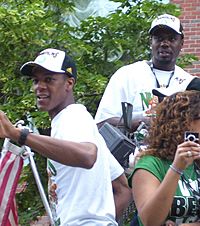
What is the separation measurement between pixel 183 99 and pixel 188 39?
6.78 meters

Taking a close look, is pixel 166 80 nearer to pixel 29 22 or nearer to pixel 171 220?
pixel 29 22

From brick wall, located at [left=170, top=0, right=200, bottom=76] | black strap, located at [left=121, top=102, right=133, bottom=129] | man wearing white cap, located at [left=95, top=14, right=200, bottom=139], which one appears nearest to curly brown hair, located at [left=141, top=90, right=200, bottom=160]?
black strap, located at [left=121, top=102, right=133, bottom=129]

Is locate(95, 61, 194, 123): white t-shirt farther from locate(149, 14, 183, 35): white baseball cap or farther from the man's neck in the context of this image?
locate(149, 14, 183, 35): white baseball cap

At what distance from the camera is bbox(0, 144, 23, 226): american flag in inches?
220

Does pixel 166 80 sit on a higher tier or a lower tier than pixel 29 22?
lower

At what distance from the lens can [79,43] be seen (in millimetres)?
7941

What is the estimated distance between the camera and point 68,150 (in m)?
5.10

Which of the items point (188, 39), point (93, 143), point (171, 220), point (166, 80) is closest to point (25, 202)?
point (166, 80)

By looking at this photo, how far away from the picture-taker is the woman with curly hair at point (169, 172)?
4.55 metres

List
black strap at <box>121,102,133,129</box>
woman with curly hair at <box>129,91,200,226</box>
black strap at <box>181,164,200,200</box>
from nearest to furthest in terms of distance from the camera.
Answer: woman with curly hair at <box>129,91,200,226</box>
black strap at <box>181,164,200,200</box>
black strap at <box>121,102,133,129</box>

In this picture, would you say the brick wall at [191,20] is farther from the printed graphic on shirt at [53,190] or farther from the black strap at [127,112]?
the printed graphic on shirt at [53,190]

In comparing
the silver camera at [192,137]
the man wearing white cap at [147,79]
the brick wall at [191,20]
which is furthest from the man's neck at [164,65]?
the brick wall at [191,20]

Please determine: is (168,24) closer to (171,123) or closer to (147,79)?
(147,79)

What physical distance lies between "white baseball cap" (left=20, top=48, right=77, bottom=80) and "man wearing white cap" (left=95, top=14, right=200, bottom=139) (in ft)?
2.90
